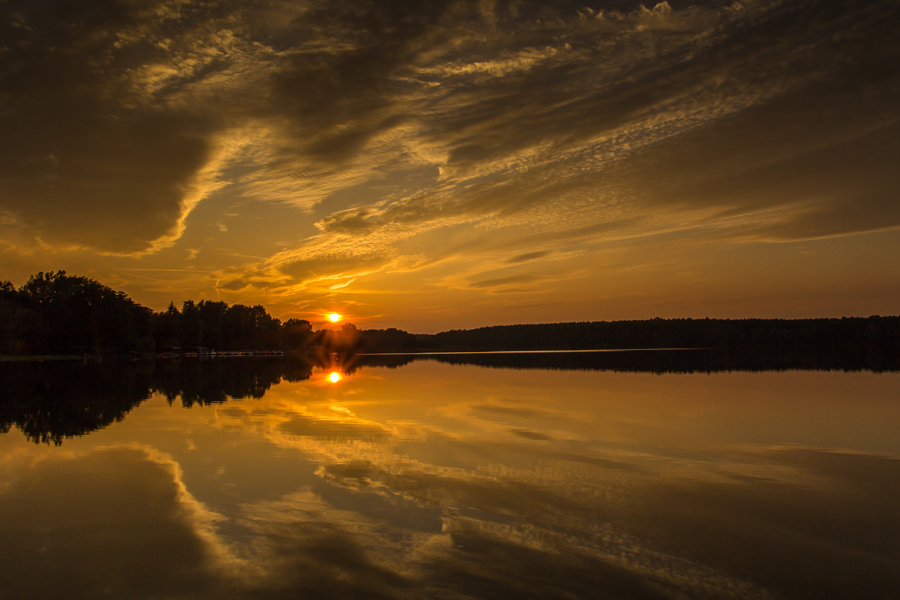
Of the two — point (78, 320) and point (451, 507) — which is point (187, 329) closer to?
point (78, 320)

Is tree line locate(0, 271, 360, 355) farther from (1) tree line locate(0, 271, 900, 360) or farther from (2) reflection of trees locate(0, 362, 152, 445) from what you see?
(2) reflection of trees locate(0, 362, 152, 445)

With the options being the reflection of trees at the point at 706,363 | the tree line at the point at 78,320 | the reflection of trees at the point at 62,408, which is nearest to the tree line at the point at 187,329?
the tree line at the point at 78,320

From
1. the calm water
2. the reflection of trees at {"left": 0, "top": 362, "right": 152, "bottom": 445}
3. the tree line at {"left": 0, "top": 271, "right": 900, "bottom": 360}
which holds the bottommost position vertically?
the calm water

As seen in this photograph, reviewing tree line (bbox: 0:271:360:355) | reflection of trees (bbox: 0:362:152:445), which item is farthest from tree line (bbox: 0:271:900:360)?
reflection of trees (bbox: 0:362:152:445)

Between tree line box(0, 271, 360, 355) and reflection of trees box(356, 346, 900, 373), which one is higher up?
tree line box(0, 271, 360, 355)

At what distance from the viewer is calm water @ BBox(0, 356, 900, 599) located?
22.8ft

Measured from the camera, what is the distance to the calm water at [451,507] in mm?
6945

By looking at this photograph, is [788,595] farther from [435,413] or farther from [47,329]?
[47,329]

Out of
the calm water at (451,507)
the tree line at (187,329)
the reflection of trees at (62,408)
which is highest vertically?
the tree line at (187,329)

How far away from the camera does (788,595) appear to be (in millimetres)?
6508

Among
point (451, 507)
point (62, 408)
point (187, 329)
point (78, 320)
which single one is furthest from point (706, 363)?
point (187, 329)

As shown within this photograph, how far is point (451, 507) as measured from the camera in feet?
32.1

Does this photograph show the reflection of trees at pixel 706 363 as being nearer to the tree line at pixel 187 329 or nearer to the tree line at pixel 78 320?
the tree line at pixel 187 329

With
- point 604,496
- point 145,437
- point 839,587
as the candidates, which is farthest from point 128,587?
point 145,437
